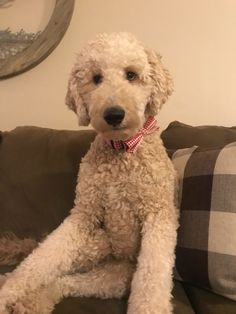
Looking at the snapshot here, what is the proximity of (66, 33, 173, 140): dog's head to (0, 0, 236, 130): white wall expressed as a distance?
691 mm

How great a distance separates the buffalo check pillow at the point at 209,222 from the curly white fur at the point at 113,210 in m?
0.06

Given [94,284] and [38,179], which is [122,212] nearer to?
[94,284]

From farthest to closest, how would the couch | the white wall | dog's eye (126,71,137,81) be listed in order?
the white wall, the couch, dog's eye (126,71,137,81)

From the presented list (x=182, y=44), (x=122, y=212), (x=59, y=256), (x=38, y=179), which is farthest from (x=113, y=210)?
(x=182, y=44)

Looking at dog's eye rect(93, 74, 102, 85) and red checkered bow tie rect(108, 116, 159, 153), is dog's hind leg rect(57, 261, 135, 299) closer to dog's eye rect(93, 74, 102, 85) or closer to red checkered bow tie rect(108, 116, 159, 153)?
red checkered bow tie rect(108, 116, 159, 153)

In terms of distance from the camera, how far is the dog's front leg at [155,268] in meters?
1.04

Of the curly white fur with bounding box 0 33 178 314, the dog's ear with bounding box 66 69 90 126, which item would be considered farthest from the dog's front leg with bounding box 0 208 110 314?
the dog's ear with bounding box 66 69 90 126

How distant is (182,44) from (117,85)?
85 cm

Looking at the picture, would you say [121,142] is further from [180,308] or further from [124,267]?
[180,308]

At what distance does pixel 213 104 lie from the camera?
6.18 ft

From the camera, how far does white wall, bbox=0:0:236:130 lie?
184 cm

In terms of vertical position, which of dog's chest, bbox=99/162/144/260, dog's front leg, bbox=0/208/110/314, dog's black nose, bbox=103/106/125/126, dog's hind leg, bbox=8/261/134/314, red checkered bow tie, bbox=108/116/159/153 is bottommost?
dog's hind leg, bbox=8/261/134/314

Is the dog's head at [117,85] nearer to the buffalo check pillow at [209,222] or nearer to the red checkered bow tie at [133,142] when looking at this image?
the red checkered bow tie at [133,142]

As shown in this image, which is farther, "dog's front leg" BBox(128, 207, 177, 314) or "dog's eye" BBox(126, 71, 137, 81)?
"dog's eye" BBox(126, 71, 137, 81)
